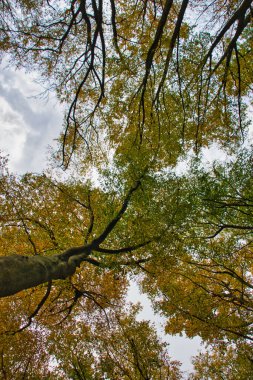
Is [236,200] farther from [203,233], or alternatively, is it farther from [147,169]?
[147,169]

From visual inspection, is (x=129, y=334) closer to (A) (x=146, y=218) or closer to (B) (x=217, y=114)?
(A) (x=146, y=218)

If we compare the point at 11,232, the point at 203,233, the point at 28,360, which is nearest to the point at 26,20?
the point at 11,232

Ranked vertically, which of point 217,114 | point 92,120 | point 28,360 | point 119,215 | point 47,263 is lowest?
point 28,360

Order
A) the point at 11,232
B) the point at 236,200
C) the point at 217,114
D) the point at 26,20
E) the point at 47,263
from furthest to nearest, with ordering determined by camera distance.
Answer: the point at 11,232
the point at 236,200
the point at 217,114
the point at 26,20
the point at 47,263

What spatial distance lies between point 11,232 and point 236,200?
33.1ft

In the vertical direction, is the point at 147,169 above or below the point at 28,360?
above

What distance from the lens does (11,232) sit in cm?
1273

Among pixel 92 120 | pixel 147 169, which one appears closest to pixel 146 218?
pixel 147 169

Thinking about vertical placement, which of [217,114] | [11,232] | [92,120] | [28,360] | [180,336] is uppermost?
[217,114]

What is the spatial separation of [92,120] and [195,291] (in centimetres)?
971

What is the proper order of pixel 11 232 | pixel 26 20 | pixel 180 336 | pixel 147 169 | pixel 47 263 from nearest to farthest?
pixel 47 263
pixel 26 20
pixel 147 169
pixel 11 232
pixel 180 336

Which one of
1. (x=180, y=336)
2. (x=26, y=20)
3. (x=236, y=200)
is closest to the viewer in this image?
(x=26, y=20)

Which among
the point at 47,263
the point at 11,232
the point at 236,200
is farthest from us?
the point at 11,232

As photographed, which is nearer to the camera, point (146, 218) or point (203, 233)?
point (146, 218)
